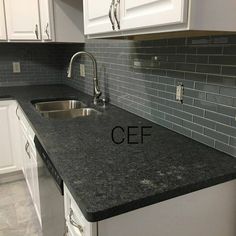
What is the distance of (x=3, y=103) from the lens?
8.11 feet

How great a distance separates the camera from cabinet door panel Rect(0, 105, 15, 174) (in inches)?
98.0

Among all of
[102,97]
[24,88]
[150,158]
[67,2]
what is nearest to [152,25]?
[150,158]

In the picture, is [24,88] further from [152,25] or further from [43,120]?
[152,25]

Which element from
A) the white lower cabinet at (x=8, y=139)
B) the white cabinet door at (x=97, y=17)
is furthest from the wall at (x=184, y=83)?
the white lower cabinet at (x=8, y=139)

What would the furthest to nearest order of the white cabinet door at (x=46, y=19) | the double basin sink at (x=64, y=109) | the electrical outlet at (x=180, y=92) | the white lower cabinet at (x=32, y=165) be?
the white cabinet door at (x=46, y=19) → the double basin sink at (x=64, y=109) → the white lower cabinet at (x=32, y=165) → the electrical outlet at (x=180, y=92)

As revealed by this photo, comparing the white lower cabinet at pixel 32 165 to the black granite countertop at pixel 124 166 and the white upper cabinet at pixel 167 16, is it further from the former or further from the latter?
the white upper cabinet at pixel 167 16

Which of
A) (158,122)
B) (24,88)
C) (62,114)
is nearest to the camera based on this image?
(158,122)

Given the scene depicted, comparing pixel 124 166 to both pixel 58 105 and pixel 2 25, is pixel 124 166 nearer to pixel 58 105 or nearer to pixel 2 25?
pixel 58 105

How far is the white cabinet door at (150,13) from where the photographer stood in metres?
0.79

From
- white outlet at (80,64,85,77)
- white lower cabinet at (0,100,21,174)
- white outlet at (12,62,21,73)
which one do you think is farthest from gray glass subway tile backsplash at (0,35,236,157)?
white outlet at (12,62,21,73)

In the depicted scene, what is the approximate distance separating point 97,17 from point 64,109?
1264 mm

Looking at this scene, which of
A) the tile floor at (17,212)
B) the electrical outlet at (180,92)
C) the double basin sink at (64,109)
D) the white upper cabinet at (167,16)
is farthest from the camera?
the double basin sink at (64,109)

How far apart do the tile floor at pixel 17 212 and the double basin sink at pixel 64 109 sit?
32.3 inches

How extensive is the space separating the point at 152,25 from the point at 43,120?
3.31 feet
